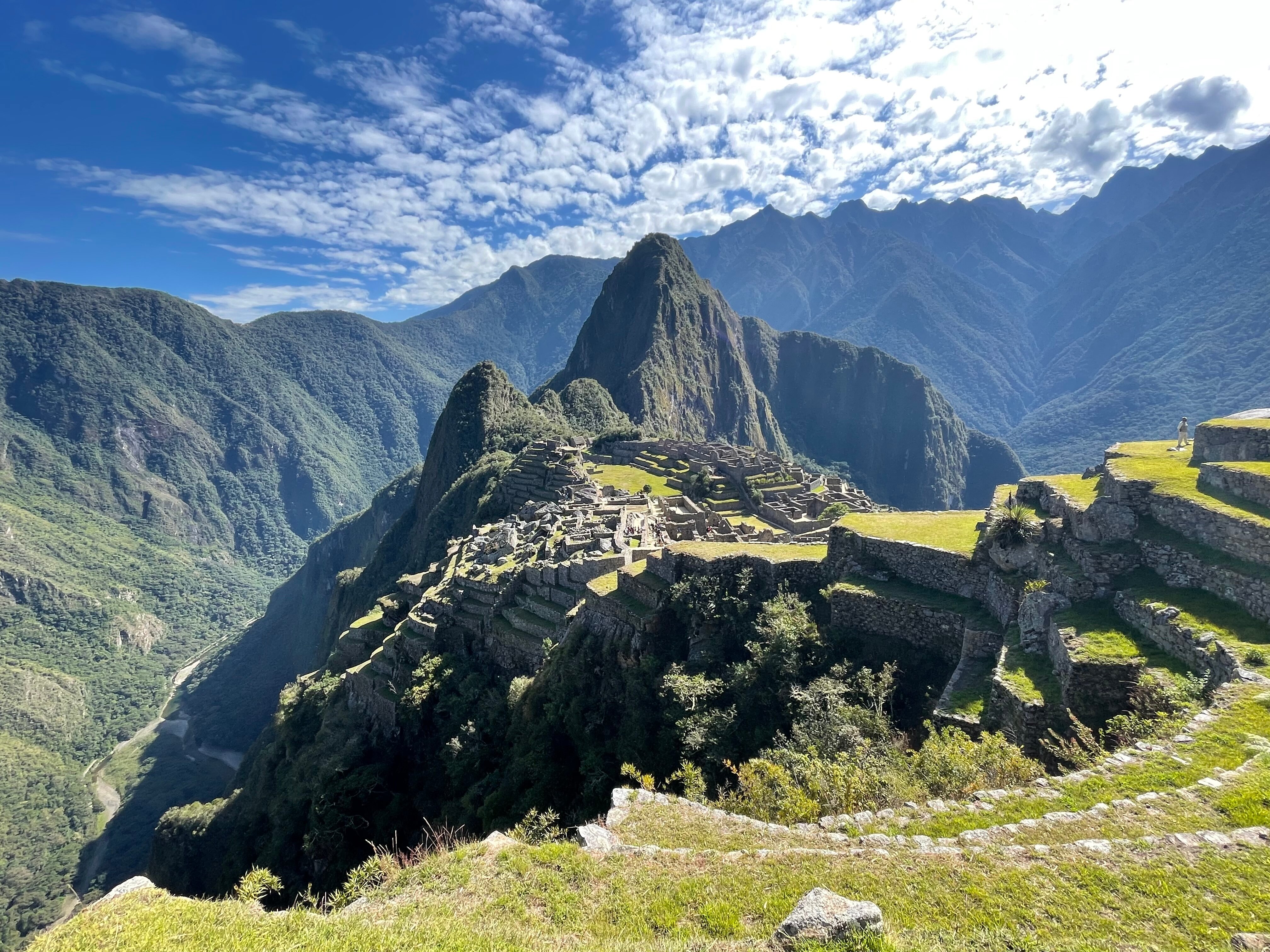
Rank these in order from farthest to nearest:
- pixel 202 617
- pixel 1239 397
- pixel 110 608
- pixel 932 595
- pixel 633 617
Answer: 1. pixel 202 617
2. pixel 110 608
3. pixel 1239 397
4. pixel 633 617
5. pixel 932 595

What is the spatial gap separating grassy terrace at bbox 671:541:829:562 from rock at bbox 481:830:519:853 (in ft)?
34.9

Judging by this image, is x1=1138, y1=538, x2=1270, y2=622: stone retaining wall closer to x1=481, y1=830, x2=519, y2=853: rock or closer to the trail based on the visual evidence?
x1=481, y1=830, x2=519, y2=853: rock

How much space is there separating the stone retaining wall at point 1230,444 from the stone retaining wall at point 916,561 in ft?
17.8

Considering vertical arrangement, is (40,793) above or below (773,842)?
below

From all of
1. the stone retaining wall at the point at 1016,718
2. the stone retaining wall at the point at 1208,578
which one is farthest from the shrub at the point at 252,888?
the stone retaining wall at the point at 1208,578

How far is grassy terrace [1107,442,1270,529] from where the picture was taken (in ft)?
32.7

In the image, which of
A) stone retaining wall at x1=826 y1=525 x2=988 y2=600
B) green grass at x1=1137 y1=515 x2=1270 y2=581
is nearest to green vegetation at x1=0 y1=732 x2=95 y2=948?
stone retaining wall at x1=826 y1=525 x2=988 y2=600

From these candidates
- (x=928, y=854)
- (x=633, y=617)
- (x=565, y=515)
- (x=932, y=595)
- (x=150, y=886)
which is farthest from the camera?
(x=565, y=515)

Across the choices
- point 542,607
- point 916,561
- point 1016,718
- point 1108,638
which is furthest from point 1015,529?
point 542,607

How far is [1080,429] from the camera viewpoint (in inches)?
7313

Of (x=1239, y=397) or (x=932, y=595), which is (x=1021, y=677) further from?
(x=1239, y=397)

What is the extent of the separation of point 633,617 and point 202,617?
8661 inches

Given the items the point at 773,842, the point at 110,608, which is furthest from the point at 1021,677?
the point at 110,608

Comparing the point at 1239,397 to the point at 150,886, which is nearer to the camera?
the point at 150,886
